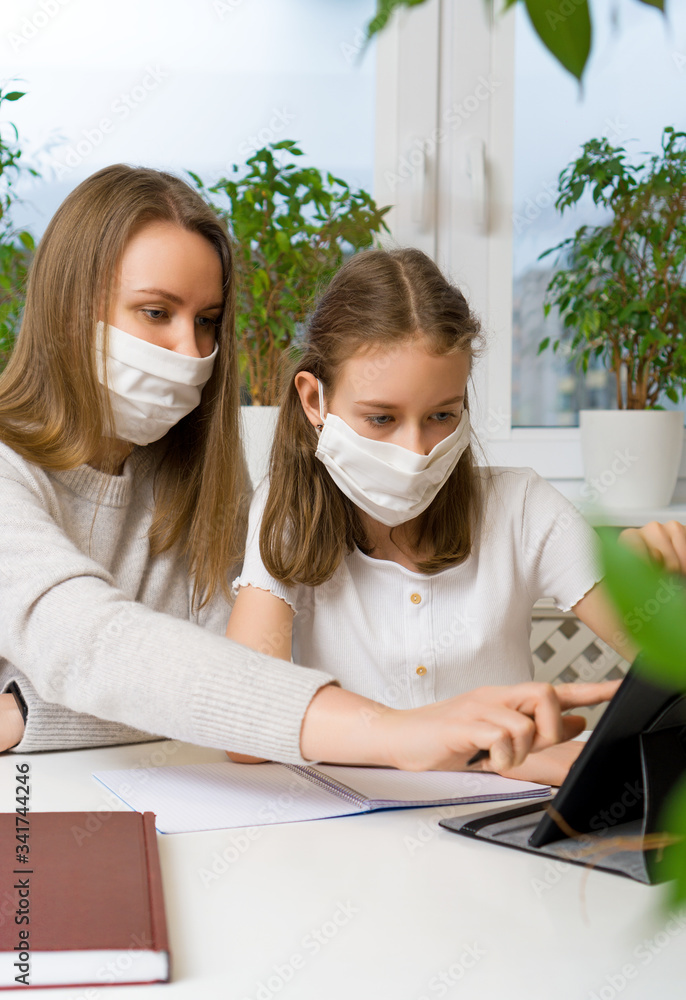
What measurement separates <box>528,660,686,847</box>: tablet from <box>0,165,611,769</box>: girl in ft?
0.38

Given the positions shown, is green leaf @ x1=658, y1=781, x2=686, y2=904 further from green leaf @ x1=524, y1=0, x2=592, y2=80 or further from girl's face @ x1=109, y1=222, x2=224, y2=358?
girl's face @ x1=109, y1=222, x2=224, y2=358

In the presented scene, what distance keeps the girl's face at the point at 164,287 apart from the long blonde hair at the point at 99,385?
1 centimetres

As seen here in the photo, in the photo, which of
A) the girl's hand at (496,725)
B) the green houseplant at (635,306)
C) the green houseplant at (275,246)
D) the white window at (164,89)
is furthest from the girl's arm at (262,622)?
the white window at (164,89)

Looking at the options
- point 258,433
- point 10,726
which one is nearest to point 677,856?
point 10,726

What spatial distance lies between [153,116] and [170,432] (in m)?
1.02

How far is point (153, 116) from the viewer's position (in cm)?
185

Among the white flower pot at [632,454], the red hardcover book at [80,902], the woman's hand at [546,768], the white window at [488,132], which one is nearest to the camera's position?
the red hardcover book at [80,902]

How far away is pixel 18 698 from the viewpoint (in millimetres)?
879

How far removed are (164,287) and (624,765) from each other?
0.68 metres

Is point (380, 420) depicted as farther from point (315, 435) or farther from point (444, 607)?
point (444, 607)

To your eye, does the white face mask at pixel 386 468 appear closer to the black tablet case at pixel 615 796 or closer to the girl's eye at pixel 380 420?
the girl's eye at pixel 380 420

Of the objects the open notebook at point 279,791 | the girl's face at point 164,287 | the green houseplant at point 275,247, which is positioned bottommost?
the open notebook at point 279,791

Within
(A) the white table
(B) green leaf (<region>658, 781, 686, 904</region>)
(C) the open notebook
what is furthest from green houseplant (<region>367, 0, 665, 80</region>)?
(C) the open notebook

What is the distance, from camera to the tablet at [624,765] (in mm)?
523
